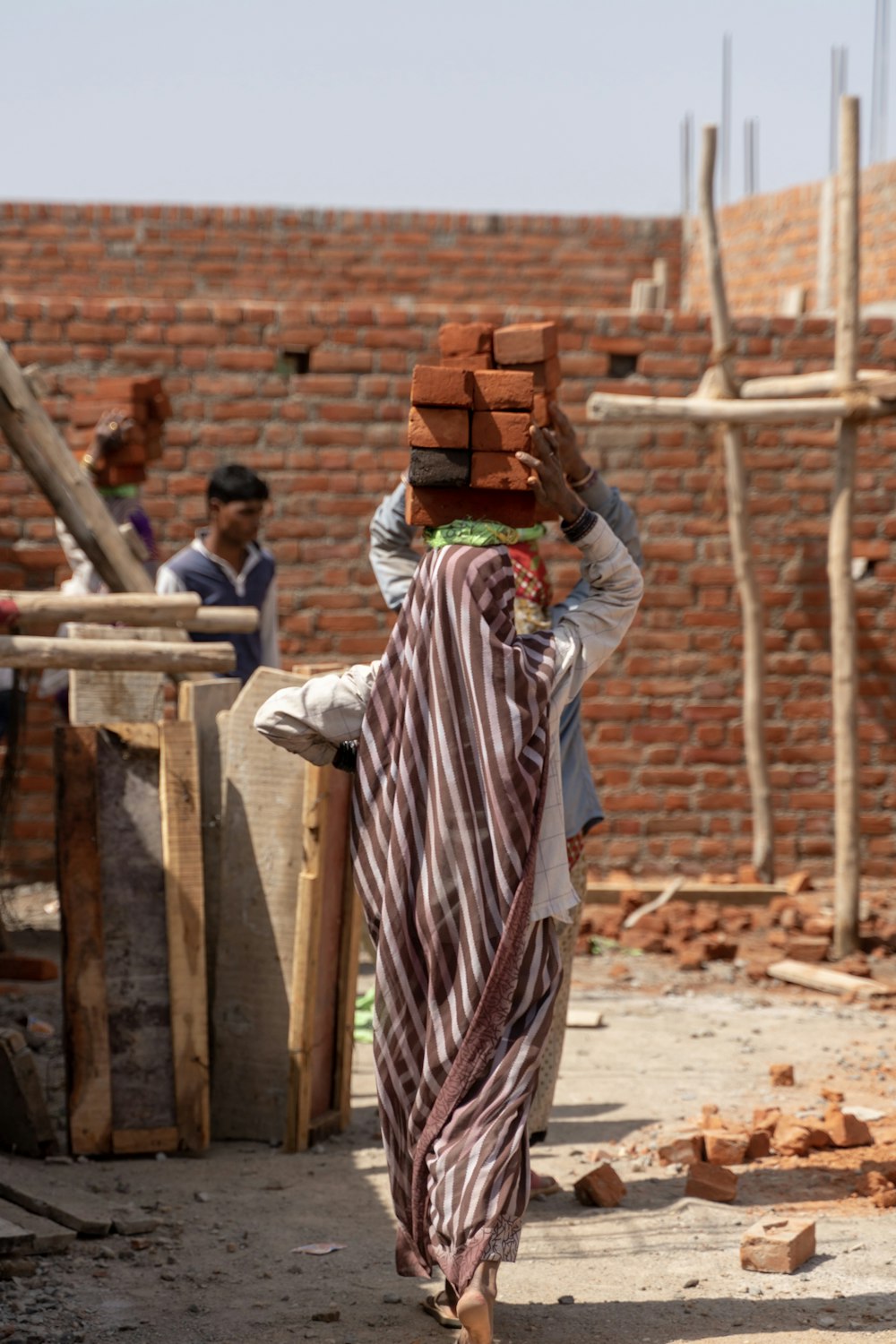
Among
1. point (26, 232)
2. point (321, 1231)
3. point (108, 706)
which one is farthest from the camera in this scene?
point (26, 232)

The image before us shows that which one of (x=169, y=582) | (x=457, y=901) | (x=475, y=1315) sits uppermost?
(x=169, y=582)

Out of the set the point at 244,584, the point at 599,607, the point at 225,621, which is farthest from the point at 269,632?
the point at 599,607

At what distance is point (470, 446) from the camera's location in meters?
3.32

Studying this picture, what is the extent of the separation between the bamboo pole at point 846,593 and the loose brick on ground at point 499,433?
3814 millimetres

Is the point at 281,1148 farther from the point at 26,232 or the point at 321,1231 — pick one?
the point at 26,232

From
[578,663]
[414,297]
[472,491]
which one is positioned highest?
[414,297]

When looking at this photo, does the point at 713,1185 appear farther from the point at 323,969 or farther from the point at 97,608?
the point at 97,608

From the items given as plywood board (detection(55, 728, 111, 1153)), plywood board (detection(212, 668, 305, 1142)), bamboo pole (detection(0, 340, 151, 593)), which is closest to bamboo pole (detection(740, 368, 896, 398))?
bamboo pole (detection(0, 340, 151, 593))

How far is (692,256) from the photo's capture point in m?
13.5

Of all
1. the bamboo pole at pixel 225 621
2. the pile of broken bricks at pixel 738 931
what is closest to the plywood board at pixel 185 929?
the bamboo pole at pixel 225 621

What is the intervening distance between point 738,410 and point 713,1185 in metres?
3.80

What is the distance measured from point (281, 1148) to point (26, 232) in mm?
9936

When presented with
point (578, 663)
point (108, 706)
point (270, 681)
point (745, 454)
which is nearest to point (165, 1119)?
point (270, 681)

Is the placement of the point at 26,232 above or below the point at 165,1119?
above
